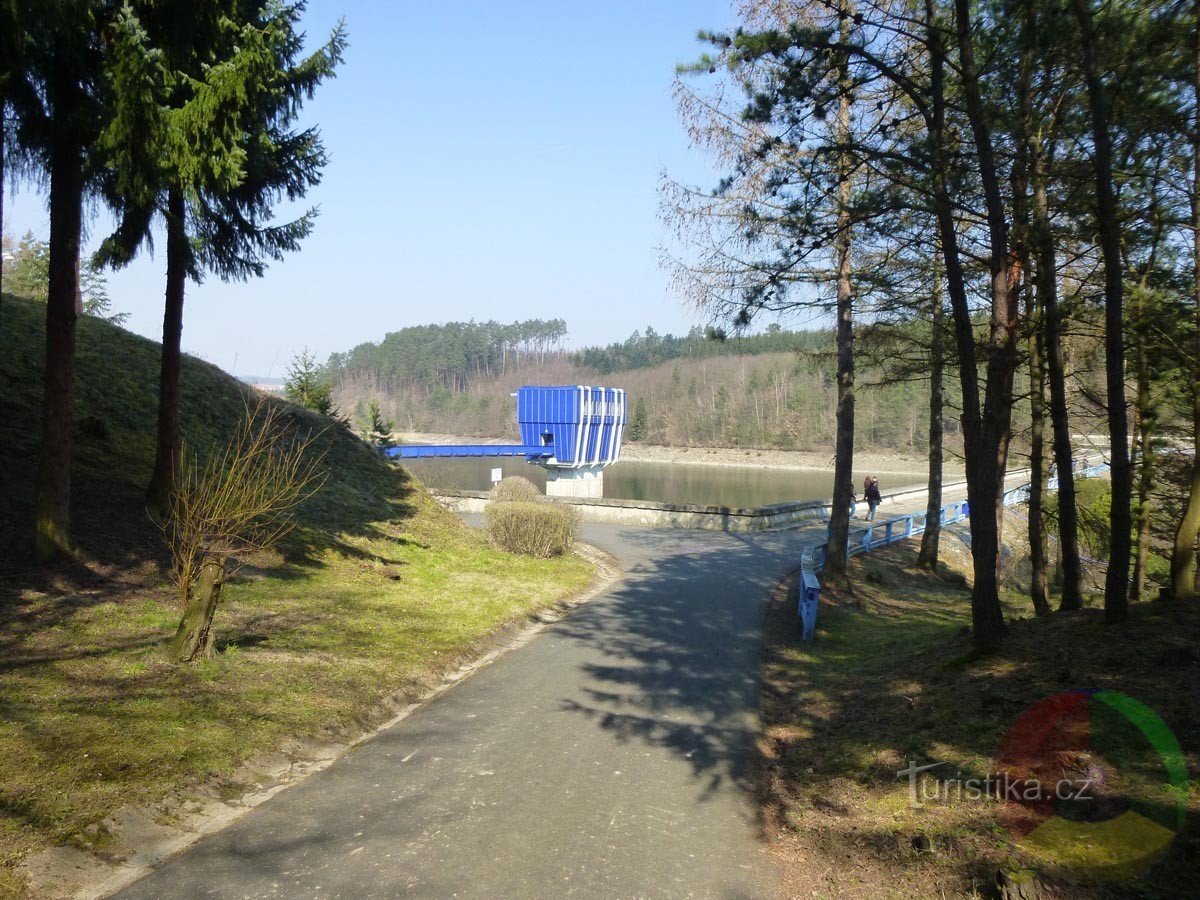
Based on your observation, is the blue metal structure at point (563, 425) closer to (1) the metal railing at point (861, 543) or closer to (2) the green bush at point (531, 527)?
(1) the metal railing at point (861, 543)

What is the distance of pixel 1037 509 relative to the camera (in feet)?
35.3

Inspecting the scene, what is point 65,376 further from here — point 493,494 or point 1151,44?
point 493,494

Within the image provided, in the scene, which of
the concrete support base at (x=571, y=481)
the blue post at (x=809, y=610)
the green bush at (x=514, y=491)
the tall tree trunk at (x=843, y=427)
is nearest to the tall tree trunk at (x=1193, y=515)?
the blue post at (x=809, y=610)

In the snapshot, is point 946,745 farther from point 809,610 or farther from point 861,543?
point 861,543

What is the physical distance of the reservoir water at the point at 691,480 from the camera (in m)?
55.8

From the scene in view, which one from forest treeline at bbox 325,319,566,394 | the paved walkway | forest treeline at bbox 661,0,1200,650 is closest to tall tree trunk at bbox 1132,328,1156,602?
forest treeline at bbox 661,0,1200,650

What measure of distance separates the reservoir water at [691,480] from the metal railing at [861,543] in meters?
14.8

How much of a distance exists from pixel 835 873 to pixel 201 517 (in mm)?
6232

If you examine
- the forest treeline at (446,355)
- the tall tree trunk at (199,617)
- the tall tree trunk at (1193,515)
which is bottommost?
the tall tree trunk at (199,617)

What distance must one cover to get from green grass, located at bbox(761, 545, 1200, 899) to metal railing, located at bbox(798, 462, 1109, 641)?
5.68ft

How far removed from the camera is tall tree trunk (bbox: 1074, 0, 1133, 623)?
23.1ft

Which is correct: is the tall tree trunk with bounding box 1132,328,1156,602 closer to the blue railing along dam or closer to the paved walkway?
the paved walkway

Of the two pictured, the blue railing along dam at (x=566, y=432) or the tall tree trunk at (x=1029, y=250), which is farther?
the blue railing along dam at (x=566, y=432)

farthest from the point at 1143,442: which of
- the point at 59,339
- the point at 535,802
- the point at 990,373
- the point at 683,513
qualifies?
the point at 683,513
